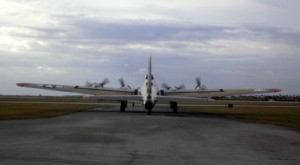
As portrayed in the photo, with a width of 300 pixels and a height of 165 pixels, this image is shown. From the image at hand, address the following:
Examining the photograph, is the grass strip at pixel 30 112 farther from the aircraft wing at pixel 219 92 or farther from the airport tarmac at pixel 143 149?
the airport tarmac at pixel 143 149

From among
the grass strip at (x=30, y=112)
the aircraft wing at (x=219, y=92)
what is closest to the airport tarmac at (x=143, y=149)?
the grass strip at (x=30, y=112)

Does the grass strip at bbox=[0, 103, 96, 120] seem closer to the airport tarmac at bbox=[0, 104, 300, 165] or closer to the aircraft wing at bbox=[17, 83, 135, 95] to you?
the aircraft wing at bbox=[17, 83, 135, 95]

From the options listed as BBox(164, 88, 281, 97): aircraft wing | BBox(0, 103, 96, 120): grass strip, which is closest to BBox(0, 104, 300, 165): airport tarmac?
BBox(0, 103, 96, 120): grass strip

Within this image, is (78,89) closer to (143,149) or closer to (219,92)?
(219,92)

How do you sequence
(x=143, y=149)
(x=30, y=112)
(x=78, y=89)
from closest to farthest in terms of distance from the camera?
(x=143, y=149) → (x=30, y=112) → (x=78, y=89)

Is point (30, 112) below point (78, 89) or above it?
below

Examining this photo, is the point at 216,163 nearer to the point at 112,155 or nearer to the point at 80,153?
the point at 112,155

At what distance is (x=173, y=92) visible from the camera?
58.7 m

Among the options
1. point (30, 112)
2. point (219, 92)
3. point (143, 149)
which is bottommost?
point (143, 149)

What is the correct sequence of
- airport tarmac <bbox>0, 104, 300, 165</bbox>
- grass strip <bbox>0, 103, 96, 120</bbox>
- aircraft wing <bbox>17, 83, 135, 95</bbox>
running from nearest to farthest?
airport tarmac <bbox>0, 104, 300, 165</bbox>
grass strip <bbox>0, 103, 96, 120</bbox>
aircraft wing <bbox>17, 83, 135, 95</bbox>

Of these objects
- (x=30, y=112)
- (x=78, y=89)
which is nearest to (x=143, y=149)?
(x=30, y=112)

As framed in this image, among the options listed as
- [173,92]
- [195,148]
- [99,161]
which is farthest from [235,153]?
[173,92]

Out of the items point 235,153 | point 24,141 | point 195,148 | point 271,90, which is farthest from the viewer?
point 271,90

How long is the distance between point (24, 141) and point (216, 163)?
29.9 feet
